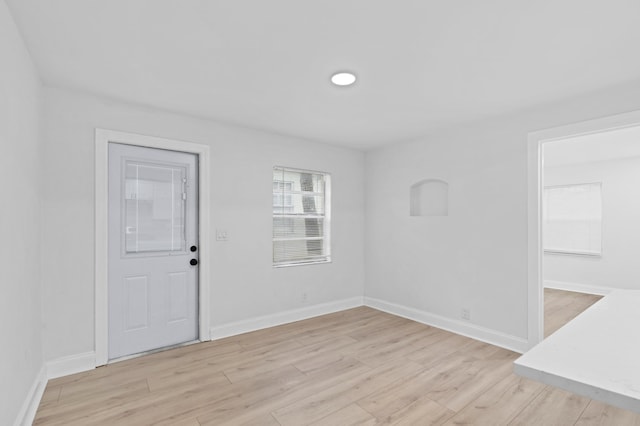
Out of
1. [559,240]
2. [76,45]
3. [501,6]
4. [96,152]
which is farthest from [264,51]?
[559,240]

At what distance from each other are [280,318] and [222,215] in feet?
5.00

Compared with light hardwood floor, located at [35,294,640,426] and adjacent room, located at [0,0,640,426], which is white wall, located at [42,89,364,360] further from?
light hardwood floor, located at [35,294,640,426]

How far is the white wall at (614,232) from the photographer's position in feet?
18.0

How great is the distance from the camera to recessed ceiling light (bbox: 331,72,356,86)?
8.26 feet

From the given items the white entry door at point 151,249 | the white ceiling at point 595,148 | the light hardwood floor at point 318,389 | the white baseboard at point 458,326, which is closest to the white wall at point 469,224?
the white baseboard at point 458,326

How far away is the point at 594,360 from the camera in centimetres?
99

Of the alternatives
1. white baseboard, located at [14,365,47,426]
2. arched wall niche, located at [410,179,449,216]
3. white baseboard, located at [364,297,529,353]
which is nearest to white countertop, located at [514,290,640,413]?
white baseboard, located at [364,297,529,353]

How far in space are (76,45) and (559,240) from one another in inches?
313

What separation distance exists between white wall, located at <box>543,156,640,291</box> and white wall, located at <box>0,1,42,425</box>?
7.82 m

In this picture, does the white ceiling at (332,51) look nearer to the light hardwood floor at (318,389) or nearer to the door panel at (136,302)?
the door panel at (136,302)

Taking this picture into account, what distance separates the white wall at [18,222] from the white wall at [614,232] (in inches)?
308

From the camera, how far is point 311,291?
4.50 metres

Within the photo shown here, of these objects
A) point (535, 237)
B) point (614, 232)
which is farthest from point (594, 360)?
point (614, 232)

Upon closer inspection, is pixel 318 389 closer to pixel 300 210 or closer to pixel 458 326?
pixel 458 326
